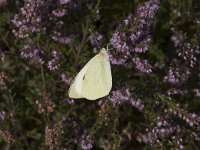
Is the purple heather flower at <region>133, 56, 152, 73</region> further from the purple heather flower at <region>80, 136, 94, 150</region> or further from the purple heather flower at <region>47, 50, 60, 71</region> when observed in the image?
the purple heather flower at <region>80, 136, 94, 150</region>

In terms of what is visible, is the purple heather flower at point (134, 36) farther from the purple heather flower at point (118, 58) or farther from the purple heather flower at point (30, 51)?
the purple heather flower at point (30, 51)

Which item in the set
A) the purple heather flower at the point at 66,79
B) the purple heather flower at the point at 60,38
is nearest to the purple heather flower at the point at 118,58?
the purple heather flower at the point at 66,79

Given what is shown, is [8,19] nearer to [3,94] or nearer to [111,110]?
[3,94]

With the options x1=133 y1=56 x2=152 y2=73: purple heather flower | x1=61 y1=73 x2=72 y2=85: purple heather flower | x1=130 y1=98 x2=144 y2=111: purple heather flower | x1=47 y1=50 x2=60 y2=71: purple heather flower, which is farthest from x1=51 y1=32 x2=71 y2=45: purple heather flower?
x1=130 y1=98 x2=144 y2=111: purple heather flower

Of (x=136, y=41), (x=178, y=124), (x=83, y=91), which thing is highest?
(x=136, y=41)

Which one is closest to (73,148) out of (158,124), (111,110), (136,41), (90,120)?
(90,120)

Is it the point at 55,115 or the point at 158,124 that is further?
the point at 55,115
